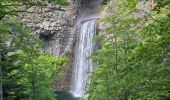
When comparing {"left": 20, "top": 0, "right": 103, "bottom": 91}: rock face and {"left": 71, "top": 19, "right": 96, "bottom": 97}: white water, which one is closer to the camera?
{"left": 71, "top": 19, "right": 96, "bottom": 97}: white water

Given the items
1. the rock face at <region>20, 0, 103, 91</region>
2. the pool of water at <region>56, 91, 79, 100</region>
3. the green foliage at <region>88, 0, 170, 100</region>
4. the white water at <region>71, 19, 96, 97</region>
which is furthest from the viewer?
the rock face at <region>20, 0, 103, 91</region>

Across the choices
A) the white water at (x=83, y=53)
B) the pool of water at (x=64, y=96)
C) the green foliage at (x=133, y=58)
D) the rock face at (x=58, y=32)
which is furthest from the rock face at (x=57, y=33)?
the green foliage at (x=133, y=58)

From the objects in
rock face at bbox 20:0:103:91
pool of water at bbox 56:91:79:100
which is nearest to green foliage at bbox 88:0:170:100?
pool of water at bbox 56:91:79:100

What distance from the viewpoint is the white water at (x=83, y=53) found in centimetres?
3244

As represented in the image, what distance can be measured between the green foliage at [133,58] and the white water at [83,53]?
17952 mm

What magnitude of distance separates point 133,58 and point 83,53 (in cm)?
2454

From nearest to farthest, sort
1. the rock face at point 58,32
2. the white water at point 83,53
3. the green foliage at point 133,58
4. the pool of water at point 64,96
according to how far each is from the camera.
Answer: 1. the green foliage at point 133,58
2. the pool of water at point 64,96
3. the white water at point 83,53
4. the rock face at point 58,32

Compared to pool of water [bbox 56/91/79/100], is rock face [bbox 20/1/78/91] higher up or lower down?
higher up

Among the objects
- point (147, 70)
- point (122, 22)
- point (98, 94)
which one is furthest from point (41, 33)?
point (147, 70)

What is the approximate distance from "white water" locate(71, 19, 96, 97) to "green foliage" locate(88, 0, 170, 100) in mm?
17952

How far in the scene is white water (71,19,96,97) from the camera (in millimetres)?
32438

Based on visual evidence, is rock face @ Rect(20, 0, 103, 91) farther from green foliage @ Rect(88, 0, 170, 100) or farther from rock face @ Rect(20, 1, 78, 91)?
green foliage @ Rect(88, 0, 170, 100)

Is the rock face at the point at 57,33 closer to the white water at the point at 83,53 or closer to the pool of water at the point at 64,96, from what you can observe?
the white water at the point at 83,53

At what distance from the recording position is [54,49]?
34.3 meters
